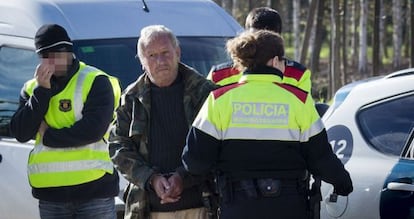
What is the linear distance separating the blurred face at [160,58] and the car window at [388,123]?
1.23 meters

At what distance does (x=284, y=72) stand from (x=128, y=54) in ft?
6.78

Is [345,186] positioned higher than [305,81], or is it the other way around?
[305,81]

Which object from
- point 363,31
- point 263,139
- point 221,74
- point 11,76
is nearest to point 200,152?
point 263,139

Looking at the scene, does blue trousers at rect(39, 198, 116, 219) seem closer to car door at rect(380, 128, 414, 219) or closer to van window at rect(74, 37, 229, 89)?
car door at rect(380, 128, 414, 219)

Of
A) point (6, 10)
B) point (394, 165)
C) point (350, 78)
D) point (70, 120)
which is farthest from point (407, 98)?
point (350, 78)

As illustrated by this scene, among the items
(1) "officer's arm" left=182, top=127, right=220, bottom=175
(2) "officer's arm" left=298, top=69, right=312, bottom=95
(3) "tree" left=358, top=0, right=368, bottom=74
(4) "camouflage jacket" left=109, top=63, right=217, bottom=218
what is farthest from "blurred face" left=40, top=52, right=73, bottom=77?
(3) "tree" left=358, top=0, right=368, bottom=74

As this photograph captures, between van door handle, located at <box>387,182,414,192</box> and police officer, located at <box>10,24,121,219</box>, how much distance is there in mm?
1610

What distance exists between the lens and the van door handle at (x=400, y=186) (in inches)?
199

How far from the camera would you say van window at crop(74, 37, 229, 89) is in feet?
23.6

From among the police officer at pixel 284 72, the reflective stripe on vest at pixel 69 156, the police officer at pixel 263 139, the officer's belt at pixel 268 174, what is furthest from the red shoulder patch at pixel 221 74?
the officer's belt at pixel 268 174

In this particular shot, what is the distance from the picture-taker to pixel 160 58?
198 inches

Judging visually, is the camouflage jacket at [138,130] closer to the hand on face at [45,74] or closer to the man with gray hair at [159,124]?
the man with gray hair at [159,124]

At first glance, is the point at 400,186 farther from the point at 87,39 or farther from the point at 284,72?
the point at 87,39

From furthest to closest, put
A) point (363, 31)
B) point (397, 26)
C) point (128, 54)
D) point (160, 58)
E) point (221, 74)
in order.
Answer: point (397, 26) < point (363, 31) < point (128, 54) < point (221, 74) < point (160, 58)
